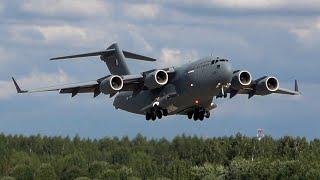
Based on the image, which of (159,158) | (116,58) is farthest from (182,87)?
(159,158)

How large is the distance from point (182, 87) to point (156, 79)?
5.25ft

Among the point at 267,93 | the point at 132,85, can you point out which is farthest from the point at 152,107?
the point at 267,93

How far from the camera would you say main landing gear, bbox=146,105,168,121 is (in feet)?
246

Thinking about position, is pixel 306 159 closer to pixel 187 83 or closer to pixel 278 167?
pixel 278 167

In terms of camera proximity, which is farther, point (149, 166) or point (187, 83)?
point (149, 166)

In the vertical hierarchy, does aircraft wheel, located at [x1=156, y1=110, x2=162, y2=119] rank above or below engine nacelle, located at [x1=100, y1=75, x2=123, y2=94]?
below

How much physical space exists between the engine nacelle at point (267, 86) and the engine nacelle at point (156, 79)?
18.3 ft

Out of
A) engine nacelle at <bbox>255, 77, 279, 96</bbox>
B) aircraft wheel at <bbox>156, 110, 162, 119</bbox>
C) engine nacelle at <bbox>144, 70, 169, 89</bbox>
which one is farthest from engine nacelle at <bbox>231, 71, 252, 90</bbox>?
aircraft wheel at <bbox>156, 110, 162, 119</bbox>

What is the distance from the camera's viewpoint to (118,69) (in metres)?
85.6

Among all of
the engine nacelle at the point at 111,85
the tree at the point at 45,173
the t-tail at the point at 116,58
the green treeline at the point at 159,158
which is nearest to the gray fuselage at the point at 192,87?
the engine nacelle at the point at 111,85

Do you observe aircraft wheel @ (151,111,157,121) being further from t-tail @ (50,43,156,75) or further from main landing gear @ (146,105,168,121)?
t-tail @ (50,43,156,75)

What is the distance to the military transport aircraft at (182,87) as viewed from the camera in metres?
72.8

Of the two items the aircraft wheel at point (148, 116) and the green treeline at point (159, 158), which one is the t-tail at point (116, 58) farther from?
the green treeline at point (159, 158)

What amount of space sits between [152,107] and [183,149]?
342ft
